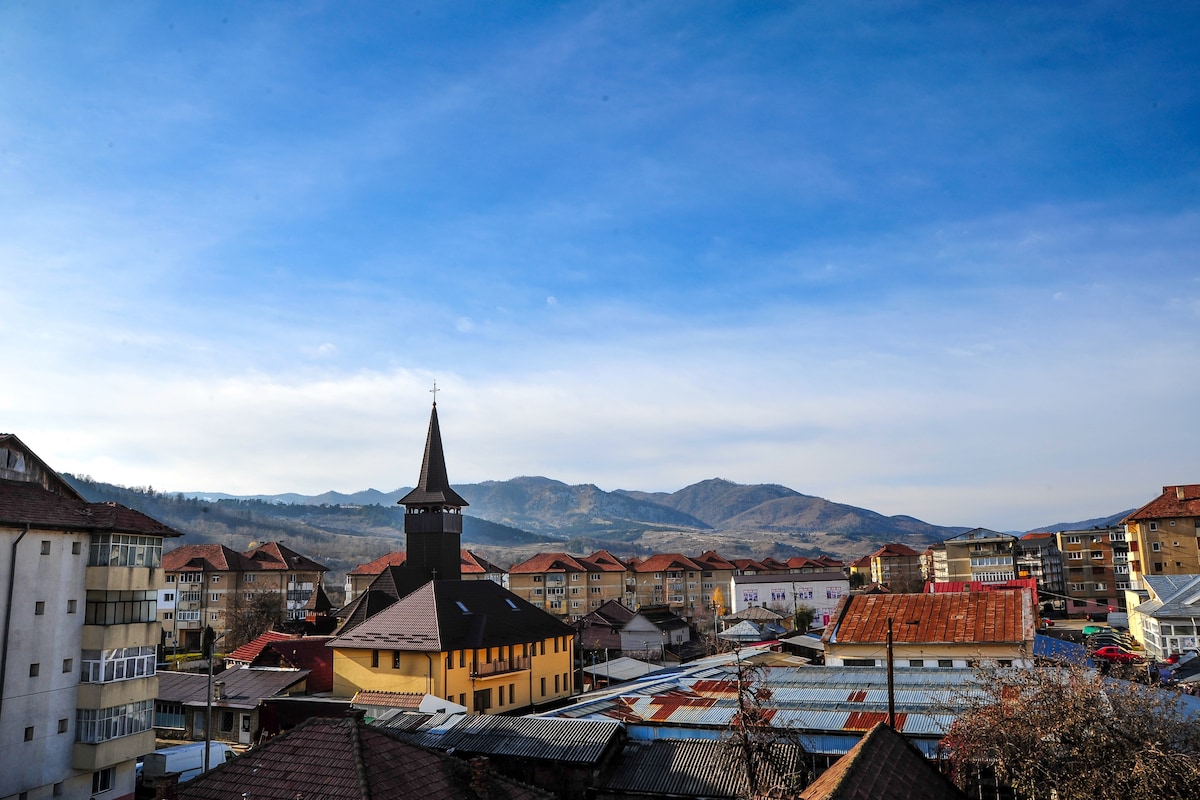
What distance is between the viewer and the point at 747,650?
169 ft

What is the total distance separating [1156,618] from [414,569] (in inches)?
1958

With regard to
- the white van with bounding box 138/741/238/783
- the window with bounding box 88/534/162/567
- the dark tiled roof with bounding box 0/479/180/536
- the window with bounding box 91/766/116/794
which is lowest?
the white van with bounding box 138/741/238/783

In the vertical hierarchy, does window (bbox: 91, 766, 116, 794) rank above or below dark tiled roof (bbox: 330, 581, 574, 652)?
below

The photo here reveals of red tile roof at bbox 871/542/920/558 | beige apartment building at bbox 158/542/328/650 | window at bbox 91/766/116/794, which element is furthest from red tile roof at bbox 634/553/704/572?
window at bbox 91/766/116/794

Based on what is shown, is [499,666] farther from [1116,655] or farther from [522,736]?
[1116,655]

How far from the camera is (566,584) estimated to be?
109000 millimetres

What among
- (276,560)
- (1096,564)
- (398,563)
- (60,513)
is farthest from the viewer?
(1096,564)

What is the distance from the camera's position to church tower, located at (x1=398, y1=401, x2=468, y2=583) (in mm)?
63625

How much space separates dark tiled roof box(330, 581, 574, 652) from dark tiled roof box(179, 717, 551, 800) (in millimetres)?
22292

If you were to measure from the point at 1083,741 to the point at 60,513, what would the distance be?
3223cm

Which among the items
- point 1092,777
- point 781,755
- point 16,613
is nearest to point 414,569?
point 16,613

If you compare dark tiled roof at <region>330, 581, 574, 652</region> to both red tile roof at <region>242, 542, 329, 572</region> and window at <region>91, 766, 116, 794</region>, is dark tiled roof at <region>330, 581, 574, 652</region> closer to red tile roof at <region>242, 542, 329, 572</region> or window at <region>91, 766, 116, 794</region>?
window at <region>91, 766, 116, 794</region>

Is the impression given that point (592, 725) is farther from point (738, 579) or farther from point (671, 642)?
point (738, 579)

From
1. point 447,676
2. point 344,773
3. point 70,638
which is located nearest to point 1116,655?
point 447,676
